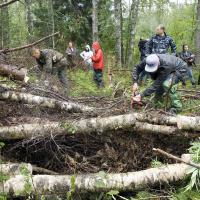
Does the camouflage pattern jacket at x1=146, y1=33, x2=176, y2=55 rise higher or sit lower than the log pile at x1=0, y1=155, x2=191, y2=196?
higher

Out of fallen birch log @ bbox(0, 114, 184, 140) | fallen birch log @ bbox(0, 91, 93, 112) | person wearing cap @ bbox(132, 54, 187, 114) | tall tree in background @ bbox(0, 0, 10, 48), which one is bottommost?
fallen birch log @ bbox(0, 114, 184, 140)

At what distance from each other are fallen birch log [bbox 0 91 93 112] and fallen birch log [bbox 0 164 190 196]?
75.3 inches

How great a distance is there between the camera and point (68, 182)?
499 cm

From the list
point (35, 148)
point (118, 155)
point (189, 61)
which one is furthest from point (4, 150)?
point (189, 61)

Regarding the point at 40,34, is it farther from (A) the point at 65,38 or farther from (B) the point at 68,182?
(B) the point at 68,182

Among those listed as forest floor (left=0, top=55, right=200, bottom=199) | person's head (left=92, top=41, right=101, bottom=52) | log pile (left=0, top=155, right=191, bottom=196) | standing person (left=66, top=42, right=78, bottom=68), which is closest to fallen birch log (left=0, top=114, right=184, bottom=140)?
forest floor (left=0, top=55, right=200, bottom=199)

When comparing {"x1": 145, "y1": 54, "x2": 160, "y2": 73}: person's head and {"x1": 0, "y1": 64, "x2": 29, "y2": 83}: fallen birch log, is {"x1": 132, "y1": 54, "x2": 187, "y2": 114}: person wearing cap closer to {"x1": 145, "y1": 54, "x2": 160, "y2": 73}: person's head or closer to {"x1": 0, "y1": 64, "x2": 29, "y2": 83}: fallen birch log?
{"x1": 145, "y1": 54, "x2": 160, "y2": 73}: person's head

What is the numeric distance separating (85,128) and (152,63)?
1.52 meters

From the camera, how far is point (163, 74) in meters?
6.61

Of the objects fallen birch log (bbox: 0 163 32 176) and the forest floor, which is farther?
the forest floor

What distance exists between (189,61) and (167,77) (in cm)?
645

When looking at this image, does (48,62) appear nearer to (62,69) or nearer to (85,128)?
(62,69)

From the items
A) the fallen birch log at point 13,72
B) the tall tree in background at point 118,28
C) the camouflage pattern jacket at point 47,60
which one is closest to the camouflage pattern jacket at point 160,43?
the camouflage pattern jacket at point 47,60

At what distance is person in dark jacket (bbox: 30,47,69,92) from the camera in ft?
29.9
